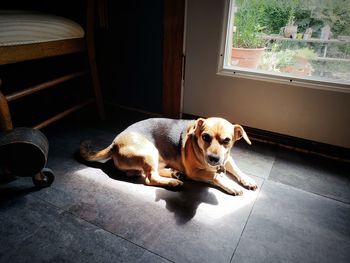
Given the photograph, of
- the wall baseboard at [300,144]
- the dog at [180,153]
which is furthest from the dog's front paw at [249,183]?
the wall baseboard at [300,144]

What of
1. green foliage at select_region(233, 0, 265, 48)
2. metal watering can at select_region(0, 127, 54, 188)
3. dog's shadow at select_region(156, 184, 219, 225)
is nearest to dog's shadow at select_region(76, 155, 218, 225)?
dog's shadow at select_region(156, 184, 219, 225)

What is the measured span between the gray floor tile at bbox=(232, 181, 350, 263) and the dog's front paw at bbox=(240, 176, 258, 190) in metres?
0.05

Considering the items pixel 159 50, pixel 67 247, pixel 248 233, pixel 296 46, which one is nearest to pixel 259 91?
pixel 296 46

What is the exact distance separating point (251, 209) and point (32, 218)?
1.07 m

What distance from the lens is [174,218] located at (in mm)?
1357

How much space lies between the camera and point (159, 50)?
85.9 inches

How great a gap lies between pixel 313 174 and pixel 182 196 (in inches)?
33.3

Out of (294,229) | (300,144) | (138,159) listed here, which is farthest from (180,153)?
(300,144)

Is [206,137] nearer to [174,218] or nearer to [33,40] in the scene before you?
[174,218]

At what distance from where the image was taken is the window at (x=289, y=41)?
1.74 m

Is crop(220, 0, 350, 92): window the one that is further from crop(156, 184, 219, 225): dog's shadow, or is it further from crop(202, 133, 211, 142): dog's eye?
crop(156, 184, 219, 225): dog's shadow

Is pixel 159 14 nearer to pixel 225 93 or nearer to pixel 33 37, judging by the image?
pixel 225 93

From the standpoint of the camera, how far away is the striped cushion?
147cm

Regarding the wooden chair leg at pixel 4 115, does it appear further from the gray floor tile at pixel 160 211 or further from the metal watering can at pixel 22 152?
the gray floor tile at pixel 160 211
